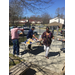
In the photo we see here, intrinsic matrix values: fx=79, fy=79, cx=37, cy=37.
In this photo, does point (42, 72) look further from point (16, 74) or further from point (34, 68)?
point (16, 74)

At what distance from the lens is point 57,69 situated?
3451 millimetres

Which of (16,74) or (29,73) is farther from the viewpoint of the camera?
(29,73)
